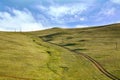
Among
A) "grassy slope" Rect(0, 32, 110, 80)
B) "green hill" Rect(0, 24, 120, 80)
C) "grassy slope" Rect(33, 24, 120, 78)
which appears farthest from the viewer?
"grassy slope" Rect(33, 24, 120, 78)

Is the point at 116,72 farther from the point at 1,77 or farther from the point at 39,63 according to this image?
the point at 1,77

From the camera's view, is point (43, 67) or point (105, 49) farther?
point (105, 49)

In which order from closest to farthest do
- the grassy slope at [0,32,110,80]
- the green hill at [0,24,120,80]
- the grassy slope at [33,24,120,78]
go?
the grassy slope at [0,32,110,80] → the green hill at [0,24,120,80] → the grassy slope at [33,24,120,78]

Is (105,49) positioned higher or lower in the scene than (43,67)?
higher

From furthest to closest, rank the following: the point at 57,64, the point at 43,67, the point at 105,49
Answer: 1. the point at 105,49
2. the point at 57,64
3. the point at 43,67

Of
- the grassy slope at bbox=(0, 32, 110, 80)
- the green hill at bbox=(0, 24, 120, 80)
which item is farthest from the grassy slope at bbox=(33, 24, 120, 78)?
the grassy slope at bbox=(0, 32, 110, 80)

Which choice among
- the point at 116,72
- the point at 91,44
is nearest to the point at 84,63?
the point at 116,72

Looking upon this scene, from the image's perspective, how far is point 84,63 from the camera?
109 meters

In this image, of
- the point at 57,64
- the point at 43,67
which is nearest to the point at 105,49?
the point at 57,64

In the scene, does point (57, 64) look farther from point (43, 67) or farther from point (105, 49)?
point (105, 49)

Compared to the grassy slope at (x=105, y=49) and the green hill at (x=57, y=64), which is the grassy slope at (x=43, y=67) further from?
the grassy slope at (x=105, y=49)

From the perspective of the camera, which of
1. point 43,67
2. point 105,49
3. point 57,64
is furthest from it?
point 105,49

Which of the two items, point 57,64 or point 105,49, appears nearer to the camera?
point 57,64

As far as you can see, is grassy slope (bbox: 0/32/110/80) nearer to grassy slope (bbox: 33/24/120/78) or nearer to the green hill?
the green hill
